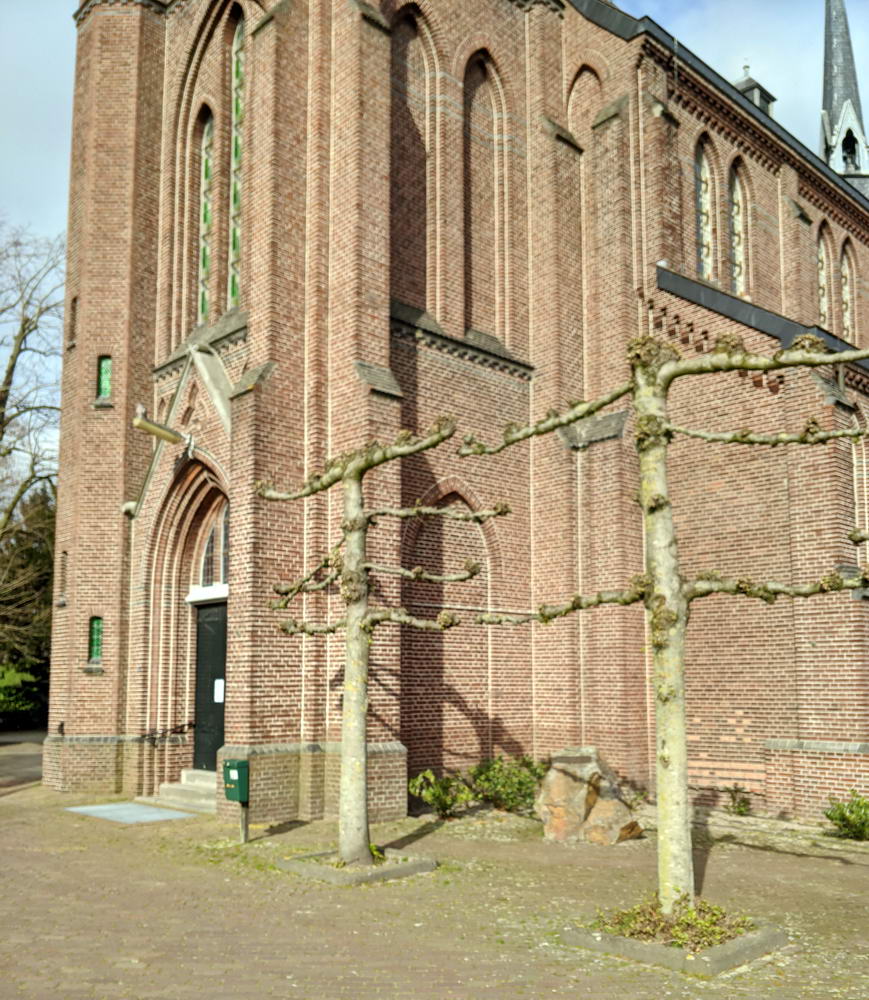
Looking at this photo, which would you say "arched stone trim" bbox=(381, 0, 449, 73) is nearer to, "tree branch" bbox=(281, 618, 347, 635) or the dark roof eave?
the dark roof eave

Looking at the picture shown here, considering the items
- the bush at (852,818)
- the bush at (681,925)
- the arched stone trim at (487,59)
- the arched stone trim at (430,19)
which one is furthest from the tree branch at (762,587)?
the arched stone trim at (487,59)

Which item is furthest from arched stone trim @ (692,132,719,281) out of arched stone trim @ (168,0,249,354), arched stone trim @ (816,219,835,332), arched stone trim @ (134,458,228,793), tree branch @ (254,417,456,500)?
tree branch @ (254,417,456,500)

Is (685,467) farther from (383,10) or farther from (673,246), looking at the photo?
(383,10)

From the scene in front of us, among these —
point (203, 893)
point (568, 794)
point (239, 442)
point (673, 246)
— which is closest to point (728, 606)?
point (568, 794)

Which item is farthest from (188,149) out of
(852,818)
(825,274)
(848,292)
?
(848,292)

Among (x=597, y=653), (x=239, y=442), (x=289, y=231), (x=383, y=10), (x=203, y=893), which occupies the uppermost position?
(x=383, y=10)

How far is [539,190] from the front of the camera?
687 inches

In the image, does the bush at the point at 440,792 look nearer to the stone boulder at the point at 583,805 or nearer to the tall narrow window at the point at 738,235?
the stone boulder at the point at 583,805

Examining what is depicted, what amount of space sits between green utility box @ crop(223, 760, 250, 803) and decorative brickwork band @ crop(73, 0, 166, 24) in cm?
1406

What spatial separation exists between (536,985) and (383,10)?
14309mm

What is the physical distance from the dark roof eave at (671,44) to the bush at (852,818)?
13.0 metres

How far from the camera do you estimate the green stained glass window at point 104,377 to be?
1750cm

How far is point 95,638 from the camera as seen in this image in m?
16.7

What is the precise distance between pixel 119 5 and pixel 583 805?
52.2 ft
